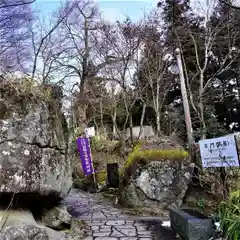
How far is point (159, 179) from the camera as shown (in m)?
6.16

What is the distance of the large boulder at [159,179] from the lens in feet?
20.2

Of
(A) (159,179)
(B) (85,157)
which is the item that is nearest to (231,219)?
(A) (159,179)

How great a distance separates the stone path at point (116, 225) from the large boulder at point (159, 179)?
60 centimetres

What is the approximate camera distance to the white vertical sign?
4.30 meters

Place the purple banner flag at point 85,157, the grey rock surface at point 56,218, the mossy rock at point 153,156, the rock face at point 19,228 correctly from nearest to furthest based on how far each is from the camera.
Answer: the rock face at point 19,228 → the grey rock surface at point 56,218 → the mossy rock at point 153,156 → the purple banner flag at point 85,157

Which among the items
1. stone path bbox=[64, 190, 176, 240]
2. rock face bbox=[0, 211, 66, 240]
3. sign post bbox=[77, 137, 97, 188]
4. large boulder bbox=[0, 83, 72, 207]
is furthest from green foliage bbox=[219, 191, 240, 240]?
sign post bbox=[77, 137, 97, 188]

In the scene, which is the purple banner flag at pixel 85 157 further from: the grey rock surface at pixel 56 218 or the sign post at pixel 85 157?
the grey rock surface at pixel 56 218

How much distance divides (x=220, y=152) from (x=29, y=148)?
9.95 ft

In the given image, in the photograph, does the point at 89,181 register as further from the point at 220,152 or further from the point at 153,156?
the point at 220,152

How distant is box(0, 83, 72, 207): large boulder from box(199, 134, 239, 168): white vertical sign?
257 cm

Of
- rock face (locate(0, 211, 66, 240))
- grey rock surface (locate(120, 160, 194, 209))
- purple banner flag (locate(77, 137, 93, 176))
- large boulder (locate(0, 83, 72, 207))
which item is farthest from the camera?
purple banner flag (locate(77, 137, 93, 176))

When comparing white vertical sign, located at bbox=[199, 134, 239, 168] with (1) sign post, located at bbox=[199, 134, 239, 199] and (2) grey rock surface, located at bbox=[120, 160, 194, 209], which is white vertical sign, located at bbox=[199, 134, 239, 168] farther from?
(2) grey rock surface, located at bbox=[120, 160, 194, 209]

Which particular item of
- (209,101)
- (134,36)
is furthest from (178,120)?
(134,36)

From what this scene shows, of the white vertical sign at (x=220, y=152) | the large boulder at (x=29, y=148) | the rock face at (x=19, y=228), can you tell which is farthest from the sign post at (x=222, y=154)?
the rock face at (x=19, y=228)
